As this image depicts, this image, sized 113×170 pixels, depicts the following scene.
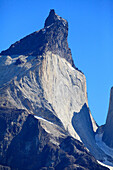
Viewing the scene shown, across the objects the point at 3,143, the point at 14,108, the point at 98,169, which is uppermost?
the point at 14,108

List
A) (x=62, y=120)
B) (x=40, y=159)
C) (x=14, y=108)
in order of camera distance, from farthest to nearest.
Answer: (x=62, y=120)
(x=14, y=108)
(x=40, y=159)

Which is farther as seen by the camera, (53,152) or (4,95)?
(4,95)

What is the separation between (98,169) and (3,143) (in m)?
23.5

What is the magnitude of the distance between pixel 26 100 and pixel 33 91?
611cm

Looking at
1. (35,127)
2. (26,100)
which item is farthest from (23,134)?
(26,100)

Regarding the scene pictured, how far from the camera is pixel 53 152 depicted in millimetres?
174125

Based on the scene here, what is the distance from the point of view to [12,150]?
17325cm

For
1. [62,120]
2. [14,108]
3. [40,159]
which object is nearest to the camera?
[40,159]

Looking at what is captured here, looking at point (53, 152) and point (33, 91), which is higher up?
point (33, 91)

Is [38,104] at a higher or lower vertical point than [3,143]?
higher

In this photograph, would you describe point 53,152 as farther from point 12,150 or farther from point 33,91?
point 33,91

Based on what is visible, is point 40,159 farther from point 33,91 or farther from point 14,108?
point 33,91

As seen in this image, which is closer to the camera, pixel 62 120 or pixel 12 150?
pixel 12 150

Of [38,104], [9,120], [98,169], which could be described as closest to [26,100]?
[38,104]
